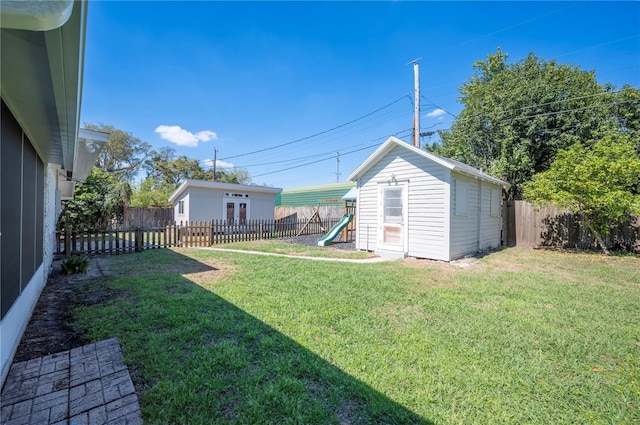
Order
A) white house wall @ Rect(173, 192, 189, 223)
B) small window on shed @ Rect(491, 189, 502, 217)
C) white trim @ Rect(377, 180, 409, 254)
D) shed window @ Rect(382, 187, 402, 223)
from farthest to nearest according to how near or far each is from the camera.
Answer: white house wall @ Rect(173, 192, 189, 223), small window on shed @ Rect(491, 189, 502, 217), shed window @ Rect(382, 187, 402, 223), white trim @ Rect(377, 180, 409, 254)

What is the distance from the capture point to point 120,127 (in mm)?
29469

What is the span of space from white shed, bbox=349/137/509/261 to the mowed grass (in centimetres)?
258

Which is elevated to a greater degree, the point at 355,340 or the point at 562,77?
the point at 562,77

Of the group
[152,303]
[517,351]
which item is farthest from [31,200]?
[517,351]

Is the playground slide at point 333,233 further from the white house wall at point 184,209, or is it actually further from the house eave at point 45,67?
the house eave at point 45,67

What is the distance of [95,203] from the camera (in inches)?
621

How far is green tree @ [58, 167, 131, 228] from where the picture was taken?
14953mm

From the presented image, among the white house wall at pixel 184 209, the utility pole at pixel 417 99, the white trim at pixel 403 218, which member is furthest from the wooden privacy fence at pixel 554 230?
the white house wall at pixel 184 209

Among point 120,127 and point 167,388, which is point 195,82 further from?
point 120,127

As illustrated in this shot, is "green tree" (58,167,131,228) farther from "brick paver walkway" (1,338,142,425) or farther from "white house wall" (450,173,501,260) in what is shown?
"white house wall" (450,173,501,260)

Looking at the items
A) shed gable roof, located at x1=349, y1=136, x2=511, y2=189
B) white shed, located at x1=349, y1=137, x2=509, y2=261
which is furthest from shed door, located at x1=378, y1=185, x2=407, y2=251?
shed gable roof, located at x1=349, y1=136, x2=511, y2=189

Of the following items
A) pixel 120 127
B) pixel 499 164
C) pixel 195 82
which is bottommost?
pixel 499 164

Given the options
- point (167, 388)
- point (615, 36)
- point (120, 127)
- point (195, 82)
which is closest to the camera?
point (167, 388)

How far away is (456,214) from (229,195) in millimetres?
13280
